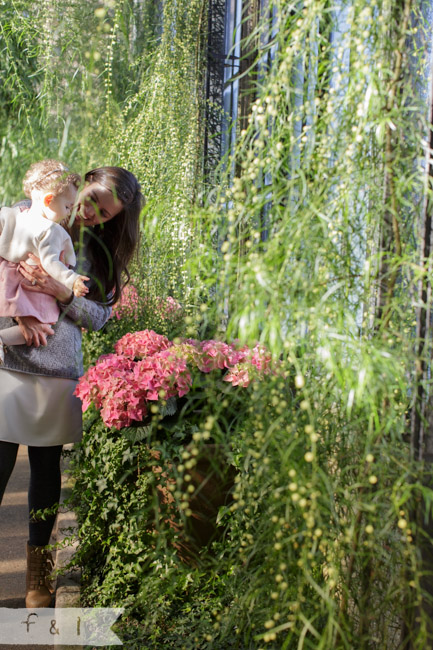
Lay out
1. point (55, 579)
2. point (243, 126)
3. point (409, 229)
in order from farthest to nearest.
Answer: point (243, 126) < point (55, 579) < point (409, 229)

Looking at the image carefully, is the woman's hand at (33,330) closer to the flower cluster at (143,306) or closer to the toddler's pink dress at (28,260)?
the toddler's pink dress at (28,260)

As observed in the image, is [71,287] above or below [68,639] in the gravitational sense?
above

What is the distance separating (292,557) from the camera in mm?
1272

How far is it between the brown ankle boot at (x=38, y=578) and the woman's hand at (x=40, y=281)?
2.93ft

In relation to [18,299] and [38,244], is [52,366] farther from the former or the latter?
[38,244]

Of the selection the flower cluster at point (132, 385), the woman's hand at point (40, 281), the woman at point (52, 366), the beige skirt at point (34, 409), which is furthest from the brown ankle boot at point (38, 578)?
the woman's hand at point (40, 281)

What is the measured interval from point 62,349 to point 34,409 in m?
0.22

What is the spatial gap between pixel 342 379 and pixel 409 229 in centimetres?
33

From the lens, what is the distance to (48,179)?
217cm

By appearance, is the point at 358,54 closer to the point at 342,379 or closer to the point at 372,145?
the point at 372,145

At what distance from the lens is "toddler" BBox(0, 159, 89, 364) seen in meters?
2.18

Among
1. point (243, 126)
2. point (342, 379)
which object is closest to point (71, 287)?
point (342, 379)

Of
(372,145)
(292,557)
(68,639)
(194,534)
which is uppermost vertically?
(372,145)

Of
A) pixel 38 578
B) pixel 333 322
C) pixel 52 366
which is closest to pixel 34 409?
pixel 52 366
